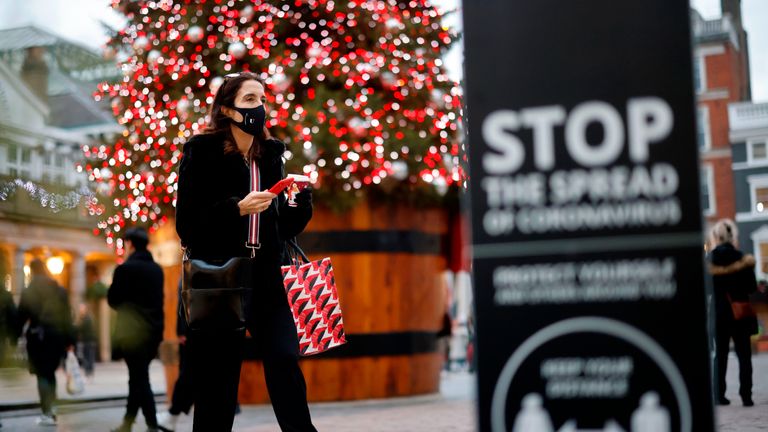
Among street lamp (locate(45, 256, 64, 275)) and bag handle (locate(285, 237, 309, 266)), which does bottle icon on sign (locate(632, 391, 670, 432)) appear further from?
bag handle (locate(285, 237, 309, 266))

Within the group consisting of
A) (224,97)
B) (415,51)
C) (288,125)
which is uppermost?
(415,51)

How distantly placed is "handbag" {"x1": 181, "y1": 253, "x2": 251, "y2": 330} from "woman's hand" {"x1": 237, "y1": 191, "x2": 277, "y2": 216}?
0.62ft

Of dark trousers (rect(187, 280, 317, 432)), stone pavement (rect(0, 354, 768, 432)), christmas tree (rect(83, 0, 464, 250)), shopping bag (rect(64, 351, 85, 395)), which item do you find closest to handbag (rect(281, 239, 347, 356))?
dark trousers (rect(187, 280, 317, 432))

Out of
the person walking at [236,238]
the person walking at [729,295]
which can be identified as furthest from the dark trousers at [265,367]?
the person walking at [729,295]

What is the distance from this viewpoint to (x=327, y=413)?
8562mm

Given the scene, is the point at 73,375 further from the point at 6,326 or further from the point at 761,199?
the point at 761,199

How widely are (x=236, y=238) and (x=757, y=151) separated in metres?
40.4

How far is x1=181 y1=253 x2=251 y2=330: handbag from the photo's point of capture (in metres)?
3.66

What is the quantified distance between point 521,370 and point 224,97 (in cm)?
243

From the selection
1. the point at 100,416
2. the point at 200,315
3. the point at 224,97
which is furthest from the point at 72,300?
the point at 100,416

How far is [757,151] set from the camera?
40.9 meters

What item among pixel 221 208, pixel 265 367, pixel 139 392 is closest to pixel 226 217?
pixel 221 208

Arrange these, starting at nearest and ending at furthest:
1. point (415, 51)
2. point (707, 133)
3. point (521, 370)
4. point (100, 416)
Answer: point (521, 370) → point (415, 51) → point (100, 416) → point (707, 133)

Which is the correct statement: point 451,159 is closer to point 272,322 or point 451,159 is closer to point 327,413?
point 327,413
